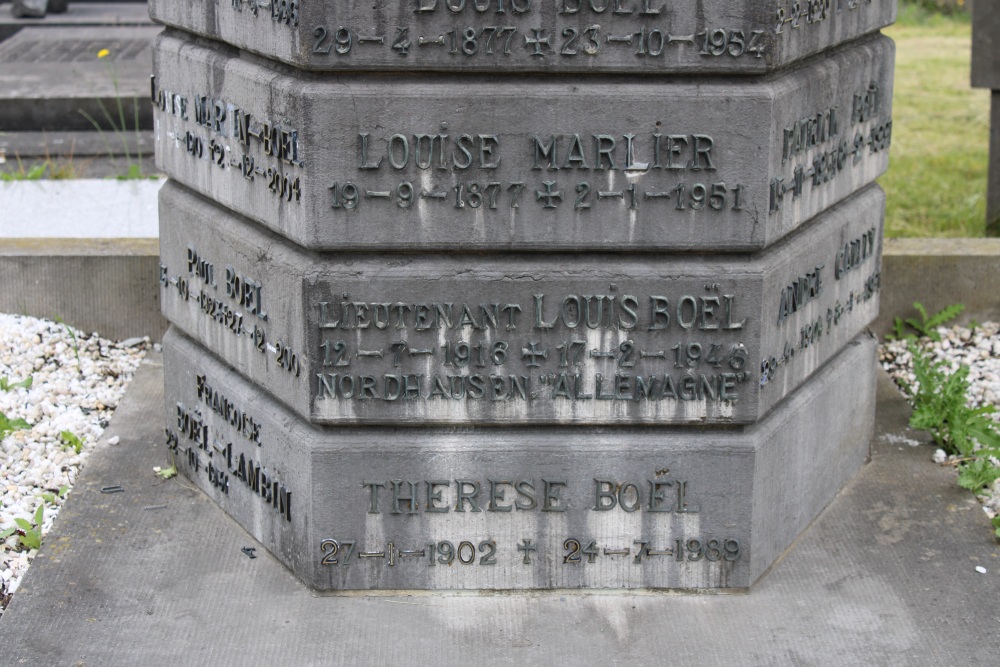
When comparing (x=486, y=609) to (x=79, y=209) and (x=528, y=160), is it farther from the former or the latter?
(x=79, y=209)

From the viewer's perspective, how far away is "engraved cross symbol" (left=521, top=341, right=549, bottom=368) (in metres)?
3.74

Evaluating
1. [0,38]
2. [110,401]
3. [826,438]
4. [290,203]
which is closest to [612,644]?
[826,438]

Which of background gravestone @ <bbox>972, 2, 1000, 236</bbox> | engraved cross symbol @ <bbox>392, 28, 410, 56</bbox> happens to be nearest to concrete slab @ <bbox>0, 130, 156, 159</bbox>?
background gravestone @ <bbox>972, 2, 1000, 236</bbox>

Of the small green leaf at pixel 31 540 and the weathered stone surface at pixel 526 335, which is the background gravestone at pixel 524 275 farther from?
the small green leaf at pixel 31 540

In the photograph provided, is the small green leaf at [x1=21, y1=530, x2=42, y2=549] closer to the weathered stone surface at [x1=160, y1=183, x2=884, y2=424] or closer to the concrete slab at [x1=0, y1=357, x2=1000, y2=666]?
the concrete slab at [x1=0, y1=357, x2=1000, y2=666]

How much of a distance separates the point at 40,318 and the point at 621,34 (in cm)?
341

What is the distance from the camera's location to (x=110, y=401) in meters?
5.33

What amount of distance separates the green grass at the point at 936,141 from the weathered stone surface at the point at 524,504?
4241 mm

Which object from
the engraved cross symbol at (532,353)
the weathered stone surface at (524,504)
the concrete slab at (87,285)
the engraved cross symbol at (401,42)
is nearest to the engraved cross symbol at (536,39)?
the engraved cross symbol at (401,42)

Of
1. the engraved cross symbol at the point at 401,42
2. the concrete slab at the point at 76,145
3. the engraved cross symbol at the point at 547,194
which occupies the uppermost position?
the engraved cross symbol at the point at 401,42

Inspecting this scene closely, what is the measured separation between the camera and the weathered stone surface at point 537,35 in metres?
3.49

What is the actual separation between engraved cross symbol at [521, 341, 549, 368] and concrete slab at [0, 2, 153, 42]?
9.46 metres

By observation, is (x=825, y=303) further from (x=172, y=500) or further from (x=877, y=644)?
(x=172, y=500)

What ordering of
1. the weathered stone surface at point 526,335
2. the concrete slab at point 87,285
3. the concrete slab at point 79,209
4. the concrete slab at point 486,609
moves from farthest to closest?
the concrete slab at point 79,209, the concrete slab at point 87,285, the weathered stone surface at point 526,335, the concrete slab at point 486,609
